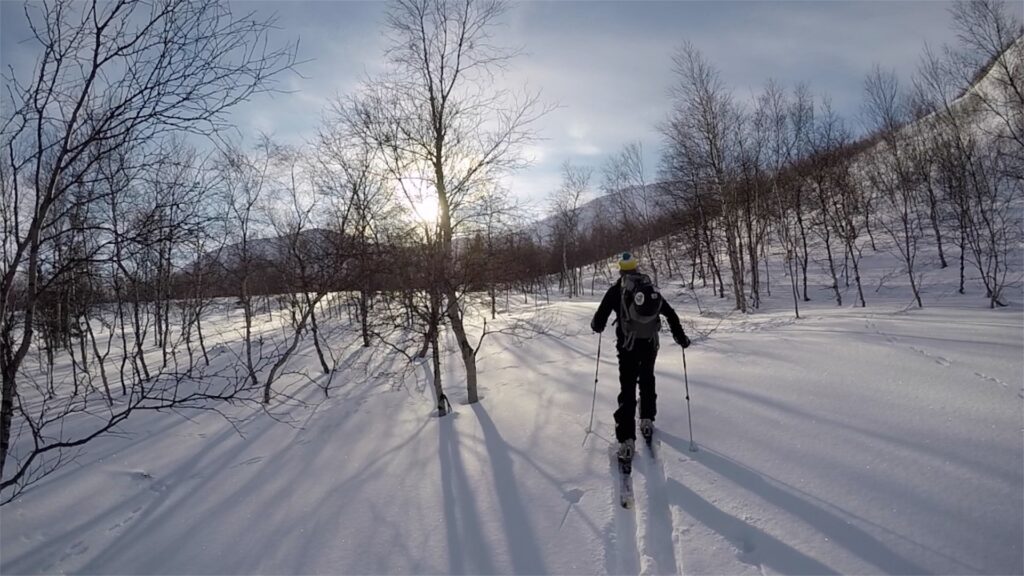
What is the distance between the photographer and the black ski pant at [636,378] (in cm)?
430

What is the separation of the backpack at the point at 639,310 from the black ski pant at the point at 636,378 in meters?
0.10

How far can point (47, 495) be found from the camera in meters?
5.44

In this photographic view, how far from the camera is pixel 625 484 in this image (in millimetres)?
3703

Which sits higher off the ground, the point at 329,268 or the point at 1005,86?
the point at 1005,86

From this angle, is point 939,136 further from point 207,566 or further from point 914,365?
point 207,566

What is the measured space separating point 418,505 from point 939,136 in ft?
84.1

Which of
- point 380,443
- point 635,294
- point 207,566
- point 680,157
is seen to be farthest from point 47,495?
point 680,157

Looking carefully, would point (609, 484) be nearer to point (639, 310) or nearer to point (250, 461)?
point (639, 310)

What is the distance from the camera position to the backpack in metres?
4.31

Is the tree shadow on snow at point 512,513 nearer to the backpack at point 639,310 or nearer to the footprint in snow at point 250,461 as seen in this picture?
the backpack at point 639,310

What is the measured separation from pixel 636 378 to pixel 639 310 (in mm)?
786

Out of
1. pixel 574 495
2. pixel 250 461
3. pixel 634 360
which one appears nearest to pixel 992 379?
pixel 634 360

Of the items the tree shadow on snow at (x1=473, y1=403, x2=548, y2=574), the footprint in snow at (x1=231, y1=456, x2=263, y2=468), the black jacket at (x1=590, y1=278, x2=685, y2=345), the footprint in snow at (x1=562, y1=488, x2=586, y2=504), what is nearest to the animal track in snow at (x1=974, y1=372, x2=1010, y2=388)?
the black jacket at (x1=590, y1=278, x2=685, y2=345)

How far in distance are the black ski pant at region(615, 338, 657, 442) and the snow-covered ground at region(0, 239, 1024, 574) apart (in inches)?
15.4
